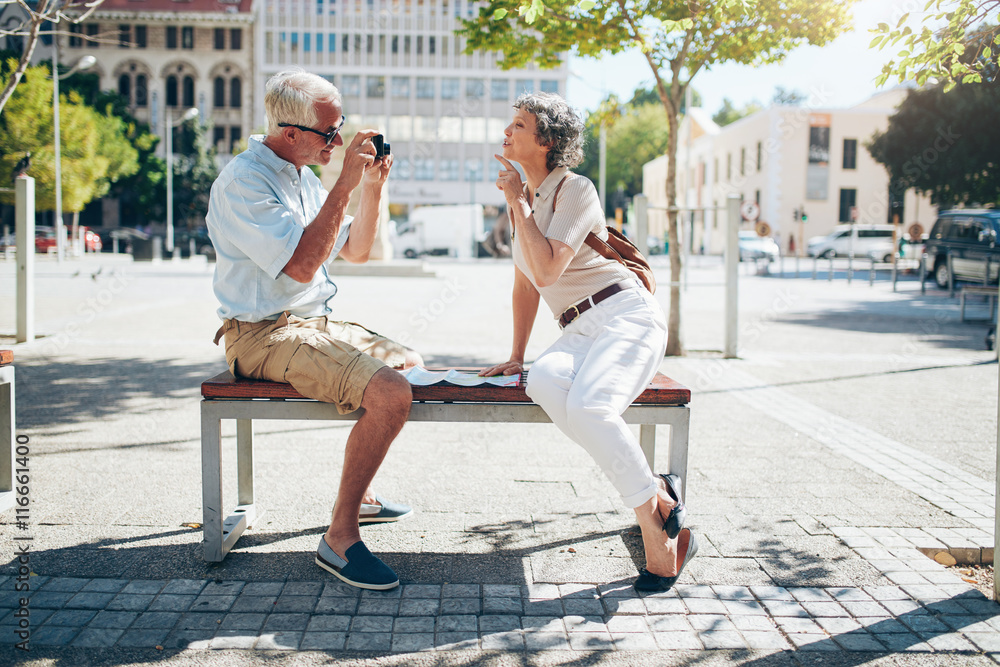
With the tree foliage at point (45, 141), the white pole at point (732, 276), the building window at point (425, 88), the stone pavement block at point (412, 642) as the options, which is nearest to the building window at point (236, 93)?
the building window at point (425, 88)

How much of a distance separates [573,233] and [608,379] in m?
0.56

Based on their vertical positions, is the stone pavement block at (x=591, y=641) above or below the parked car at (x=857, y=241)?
below

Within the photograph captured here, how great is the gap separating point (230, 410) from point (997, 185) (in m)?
35.0

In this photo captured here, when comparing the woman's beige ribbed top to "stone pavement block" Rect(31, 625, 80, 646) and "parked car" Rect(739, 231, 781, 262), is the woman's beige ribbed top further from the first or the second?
"parked car" Rect(739, 231, 781, 262)

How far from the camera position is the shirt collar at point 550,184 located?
3352mm

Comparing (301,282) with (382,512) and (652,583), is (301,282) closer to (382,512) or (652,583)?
(382,512)

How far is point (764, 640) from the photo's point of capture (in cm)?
273

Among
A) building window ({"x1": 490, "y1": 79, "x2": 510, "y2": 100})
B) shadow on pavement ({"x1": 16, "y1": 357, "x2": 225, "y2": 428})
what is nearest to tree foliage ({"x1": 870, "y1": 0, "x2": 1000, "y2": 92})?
shadow on pavement ({"x1": 16, "y1": 357, "x2": 225, "y2": 428})

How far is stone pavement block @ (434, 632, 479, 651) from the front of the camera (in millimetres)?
2646

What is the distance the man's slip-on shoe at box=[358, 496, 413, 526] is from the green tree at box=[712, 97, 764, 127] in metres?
89.8

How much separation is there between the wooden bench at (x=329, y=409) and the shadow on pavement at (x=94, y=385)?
9.23 feet

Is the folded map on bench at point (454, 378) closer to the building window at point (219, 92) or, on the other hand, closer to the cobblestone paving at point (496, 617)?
the cobblestone paving at point (496, 617)

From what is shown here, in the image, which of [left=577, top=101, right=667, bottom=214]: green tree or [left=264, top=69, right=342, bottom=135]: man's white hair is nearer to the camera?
[left=264, top=69, right=342, bottom=135]: man's white hair

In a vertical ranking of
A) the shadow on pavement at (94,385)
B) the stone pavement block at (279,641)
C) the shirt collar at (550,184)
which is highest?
the shirt collar at (550,184)
